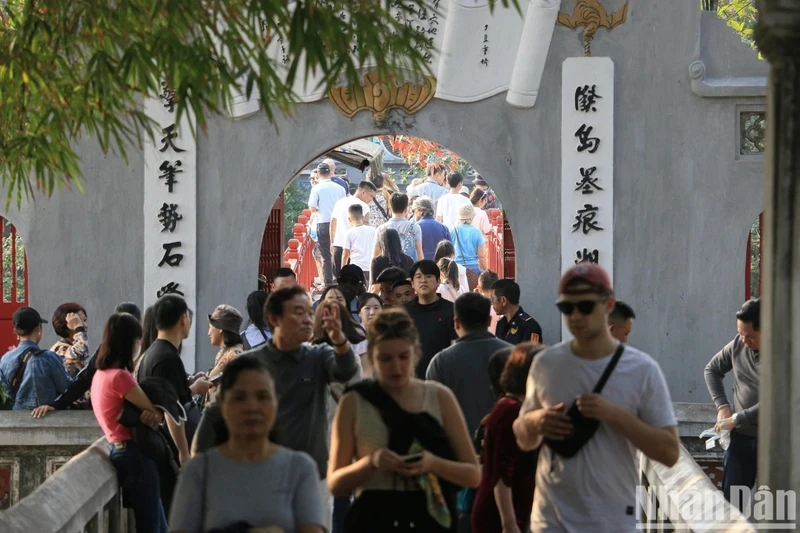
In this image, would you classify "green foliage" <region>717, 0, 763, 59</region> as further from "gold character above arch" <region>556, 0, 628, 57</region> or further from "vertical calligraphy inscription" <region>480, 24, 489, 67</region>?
"vertical calligraphy inscription" <region>480, 24, 489, 67</region>

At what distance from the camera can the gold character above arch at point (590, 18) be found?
41.1ft

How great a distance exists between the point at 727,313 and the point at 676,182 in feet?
4.62

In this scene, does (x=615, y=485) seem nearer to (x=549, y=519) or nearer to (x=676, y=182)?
(x=549, y=519)

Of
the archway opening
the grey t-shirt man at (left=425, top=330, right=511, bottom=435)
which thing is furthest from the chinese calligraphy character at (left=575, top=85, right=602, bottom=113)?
the grey t-shirt man at (left=425, top=330, right=511, bottom=435)

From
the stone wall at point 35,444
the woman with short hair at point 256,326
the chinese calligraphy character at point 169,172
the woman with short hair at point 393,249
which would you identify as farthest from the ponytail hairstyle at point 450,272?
the stone wall at point 35,444

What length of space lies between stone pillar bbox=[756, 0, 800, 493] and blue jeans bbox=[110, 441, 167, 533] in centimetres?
413

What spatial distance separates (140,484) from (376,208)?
49.8ft

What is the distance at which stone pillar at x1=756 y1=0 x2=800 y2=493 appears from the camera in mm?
4508

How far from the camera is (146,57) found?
18.5 feet

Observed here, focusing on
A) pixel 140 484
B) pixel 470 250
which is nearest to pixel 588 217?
pixel 470 250

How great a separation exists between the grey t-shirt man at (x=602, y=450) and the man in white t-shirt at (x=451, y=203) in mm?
13096

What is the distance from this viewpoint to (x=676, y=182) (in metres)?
12.5

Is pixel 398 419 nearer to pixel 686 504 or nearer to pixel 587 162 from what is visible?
pixel 686 504

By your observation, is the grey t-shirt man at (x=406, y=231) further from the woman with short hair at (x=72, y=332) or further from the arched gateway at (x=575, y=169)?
the woman with short hair at (x=72, y=332)
